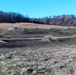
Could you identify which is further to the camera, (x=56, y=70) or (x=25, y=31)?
(x=25, y=31)

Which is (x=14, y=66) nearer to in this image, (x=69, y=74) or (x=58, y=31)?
(x=69, y=74)

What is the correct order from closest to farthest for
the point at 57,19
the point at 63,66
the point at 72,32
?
the point at 63,66, the point at 72,32, the point at 57,19

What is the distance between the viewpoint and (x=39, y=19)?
254ft

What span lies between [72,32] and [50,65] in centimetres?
2855

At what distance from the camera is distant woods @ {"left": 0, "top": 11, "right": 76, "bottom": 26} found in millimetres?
57906

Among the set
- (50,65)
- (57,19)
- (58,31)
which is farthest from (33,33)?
(57,19)

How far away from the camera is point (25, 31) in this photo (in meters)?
38.4

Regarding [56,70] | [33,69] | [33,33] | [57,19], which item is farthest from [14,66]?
[57,19]

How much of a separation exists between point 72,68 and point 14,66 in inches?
94.1

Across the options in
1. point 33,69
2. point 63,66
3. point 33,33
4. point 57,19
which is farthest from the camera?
point 57,19

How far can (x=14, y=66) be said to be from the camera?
→ 1193 cm

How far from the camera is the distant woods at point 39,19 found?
190 feet

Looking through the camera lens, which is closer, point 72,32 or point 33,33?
point 33,33

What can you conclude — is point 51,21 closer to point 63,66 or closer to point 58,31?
point 58,31
